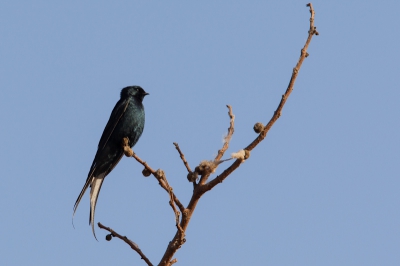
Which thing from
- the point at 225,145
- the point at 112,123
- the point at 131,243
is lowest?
the point at 131,243

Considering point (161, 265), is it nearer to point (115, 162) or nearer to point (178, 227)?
point (178, 227)

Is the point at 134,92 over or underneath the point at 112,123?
over

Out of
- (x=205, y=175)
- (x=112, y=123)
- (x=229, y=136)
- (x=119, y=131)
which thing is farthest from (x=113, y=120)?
(x=205, y=175)

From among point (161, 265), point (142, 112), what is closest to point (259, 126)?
point (161, 265)

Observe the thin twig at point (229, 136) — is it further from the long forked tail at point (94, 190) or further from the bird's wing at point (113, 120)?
the bird's wing at point (113, 120)

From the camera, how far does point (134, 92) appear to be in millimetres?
6828

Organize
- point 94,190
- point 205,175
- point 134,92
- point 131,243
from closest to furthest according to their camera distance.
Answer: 1. point 205,175
2. point 131,243
3. point 94,190
4. point 134,92

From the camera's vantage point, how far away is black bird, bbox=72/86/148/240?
18.6 feet

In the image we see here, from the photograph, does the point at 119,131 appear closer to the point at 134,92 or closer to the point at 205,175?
the point at 134,92

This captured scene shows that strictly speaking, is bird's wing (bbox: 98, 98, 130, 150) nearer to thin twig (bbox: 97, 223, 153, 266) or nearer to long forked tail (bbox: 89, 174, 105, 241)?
long forked tail (bbox: 89, 174, 105, 241)

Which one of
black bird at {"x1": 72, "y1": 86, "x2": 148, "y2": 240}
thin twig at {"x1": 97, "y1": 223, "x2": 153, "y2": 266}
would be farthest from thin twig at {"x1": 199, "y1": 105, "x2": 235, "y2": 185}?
black bird at {"x1": 72, "y1": 86, "x2": 148, "y2": 240}

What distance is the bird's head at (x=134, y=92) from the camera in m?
6.79

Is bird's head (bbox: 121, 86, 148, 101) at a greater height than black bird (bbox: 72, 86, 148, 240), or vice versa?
bird's head (bbox: 121, 86, 148, 101)

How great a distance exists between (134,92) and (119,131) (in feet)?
2.67
